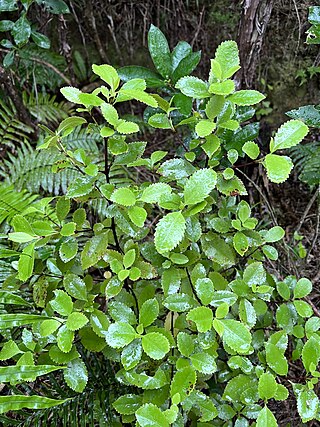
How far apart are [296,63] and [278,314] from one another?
1852 millimetres

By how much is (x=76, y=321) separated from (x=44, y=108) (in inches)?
76.3

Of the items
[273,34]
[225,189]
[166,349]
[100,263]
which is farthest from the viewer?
[273,34]

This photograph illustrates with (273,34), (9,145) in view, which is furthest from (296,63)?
(9,145)

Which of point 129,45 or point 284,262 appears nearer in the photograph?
point 284,262

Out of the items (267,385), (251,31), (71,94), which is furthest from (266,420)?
(251,31)

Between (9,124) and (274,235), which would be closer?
(274,235)

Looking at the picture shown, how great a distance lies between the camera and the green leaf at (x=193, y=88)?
876 millimetres

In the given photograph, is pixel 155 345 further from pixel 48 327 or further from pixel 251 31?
pixel 251 31

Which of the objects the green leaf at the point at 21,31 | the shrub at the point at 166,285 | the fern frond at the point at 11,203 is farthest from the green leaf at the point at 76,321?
the green leaf at the point at 21,31

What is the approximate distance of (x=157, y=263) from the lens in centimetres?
98

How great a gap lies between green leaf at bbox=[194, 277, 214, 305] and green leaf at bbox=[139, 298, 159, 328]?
10 cm

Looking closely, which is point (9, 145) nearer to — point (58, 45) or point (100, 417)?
point (58, 45)

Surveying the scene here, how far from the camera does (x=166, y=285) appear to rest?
93cm

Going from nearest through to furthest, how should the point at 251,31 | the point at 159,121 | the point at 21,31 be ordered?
1. the point at 159,121
2. the point at 251,31
3. the point at 21,31
